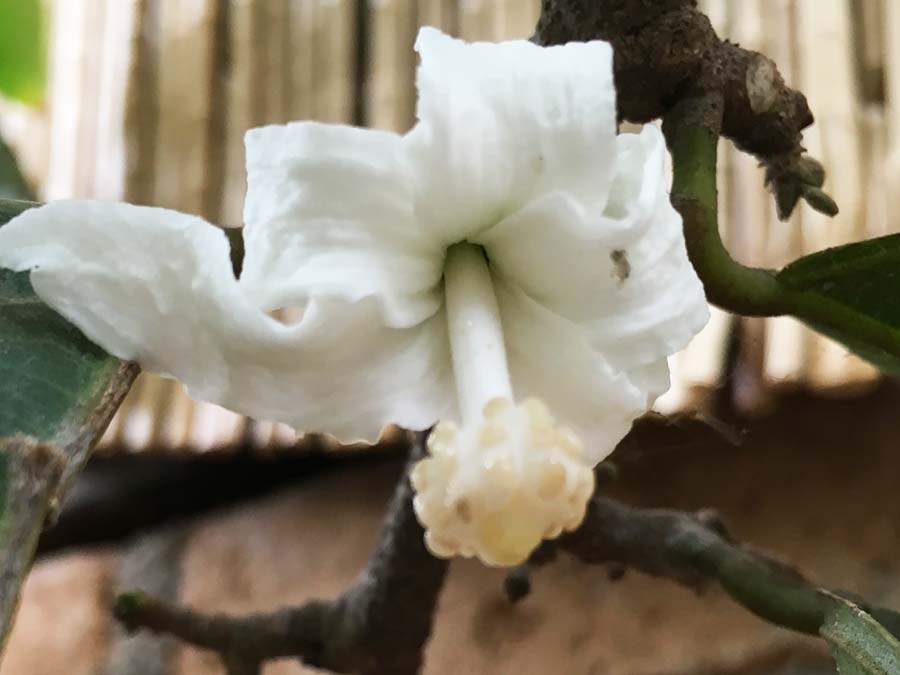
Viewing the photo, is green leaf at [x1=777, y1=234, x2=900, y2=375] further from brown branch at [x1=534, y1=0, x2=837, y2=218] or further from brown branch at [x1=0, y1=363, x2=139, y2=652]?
brown branch at [x1=0, y1=363, x2=139, y2=652]

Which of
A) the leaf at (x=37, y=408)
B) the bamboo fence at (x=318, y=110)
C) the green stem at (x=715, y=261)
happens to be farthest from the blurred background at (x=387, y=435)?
the leaf at (x=37, y=408)

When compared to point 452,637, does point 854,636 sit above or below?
above

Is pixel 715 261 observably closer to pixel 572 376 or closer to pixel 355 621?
pixel 572 376

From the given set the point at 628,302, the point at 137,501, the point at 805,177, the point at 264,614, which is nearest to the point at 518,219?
the point at 628,302

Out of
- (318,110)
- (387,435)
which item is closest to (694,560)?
(387,435)

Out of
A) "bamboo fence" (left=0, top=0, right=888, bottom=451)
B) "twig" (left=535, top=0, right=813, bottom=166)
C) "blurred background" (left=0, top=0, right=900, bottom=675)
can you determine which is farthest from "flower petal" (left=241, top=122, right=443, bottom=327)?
"bamboo fence" (left=0, top=0, right=888, bottom=451)

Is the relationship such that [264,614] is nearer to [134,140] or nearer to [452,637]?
[452,637]

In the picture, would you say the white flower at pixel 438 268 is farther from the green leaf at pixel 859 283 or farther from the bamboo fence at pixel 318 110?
the bamboo fence at pixel 318 110
